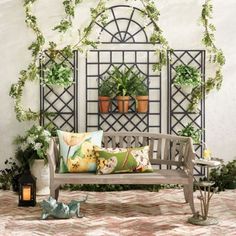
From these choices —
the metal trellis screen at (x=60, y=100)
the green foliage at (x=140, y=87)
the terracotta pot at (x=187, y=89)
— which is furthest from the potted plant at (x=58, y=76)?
the terracotta pot at (x=187, y=89)

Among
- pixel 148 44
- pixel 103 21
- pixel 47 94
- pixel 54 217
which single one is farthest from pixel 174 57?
pixel 54 217

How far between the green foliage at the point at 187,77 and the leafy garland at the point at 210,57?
8.0 inches

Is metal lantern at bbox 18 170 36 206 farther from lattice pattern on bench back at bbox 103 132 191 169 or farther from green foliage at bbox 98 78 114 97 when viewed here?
green foliage at bbox 98 78 114 97

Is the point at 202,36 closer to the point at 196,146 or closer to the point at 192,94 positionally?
the point at 192,94

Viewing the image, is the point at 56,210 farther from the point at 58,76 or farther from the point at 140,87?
the point at 140,87

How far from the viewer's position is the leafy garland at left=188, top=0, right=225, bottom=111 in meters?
8.10

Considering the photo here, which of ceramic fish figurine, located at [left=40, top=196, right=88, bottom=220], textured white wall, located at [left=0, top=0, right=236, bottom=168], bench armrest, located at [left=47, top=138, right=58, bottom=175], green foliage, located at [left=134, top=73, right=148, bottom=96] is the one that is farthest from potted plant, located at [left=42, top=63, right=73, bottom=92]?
ceramic fish figurine, located at [left=40, top=196, right=88, bottom=220]

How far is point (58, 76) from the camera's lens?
26.3 feet

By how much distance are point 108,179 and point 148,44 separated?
2235 millimetres

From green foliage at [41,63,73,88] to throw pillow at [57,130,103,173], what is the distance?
3.23 ft

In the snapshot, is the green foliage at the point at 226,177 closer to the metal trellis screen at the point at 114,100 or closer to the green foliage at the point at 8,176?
the metal trellis screen at the point at 114,100

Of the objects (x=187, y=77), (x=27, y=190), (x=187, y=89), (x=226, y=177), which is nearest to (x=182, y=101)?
(x=187, y=89)

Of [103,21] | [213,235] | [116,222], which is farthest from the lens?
[103,21]

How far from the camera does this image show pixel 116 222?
6434 mm
